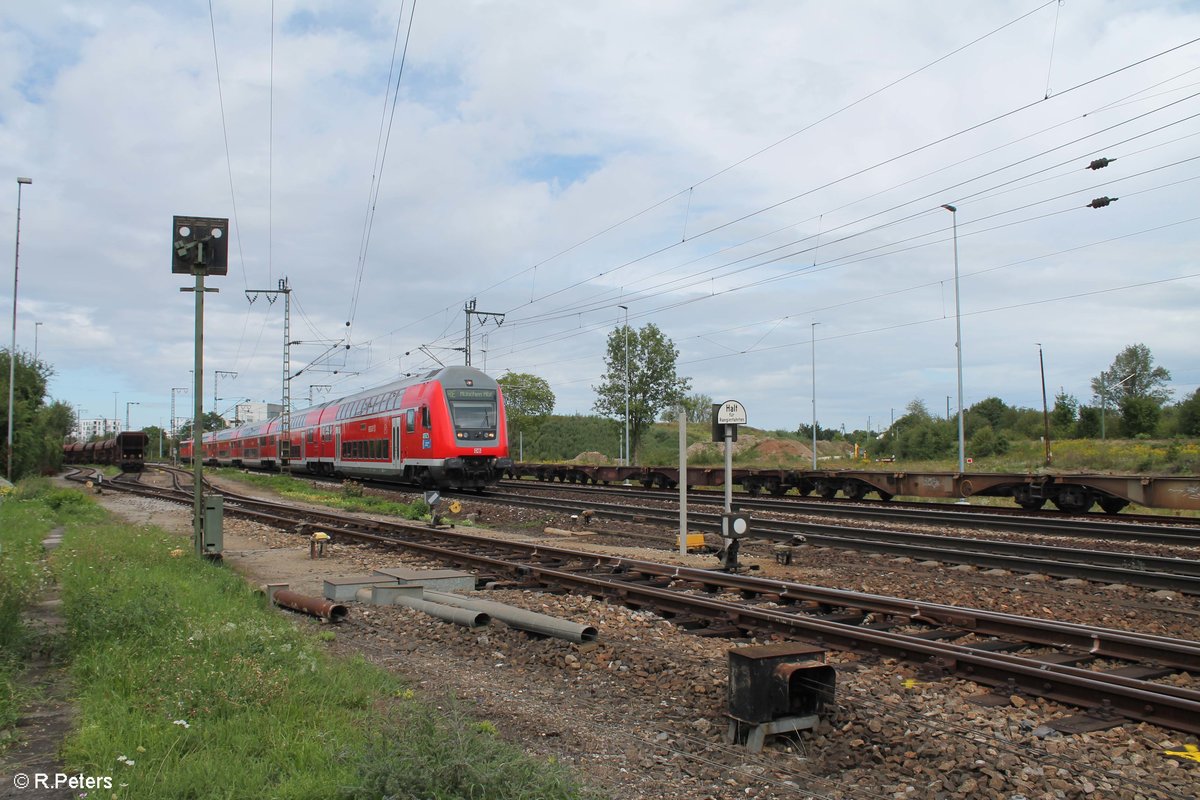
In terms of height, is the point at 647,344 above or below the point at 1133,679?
above

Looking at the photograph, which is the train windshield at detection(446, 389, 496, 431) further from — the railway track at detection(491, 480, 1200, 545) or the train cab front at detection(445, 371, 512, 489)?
the railway track at detection(491, 480, 1200, 545)

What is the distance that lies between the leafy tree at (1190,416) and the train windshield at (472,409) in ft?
127

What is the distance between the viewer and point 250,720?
4.43 meters

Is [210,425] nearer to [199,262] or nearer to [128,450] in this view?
[128,450]

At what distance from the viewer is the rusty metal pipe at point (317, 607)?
8.11 metres

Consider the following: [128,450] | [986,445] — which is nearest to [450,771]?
[986,445]

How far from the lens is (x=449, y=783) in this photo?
3.60 meters

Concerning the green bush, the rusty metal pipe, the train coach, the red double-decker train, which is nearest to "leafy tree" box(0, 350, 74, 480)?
the train coach

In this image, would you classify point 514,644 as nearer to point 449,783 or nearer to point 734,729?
point 734,729

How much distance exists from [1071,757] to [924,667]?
5.59 feet

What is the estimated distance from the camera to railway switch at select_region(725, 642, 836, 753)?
4672 mm

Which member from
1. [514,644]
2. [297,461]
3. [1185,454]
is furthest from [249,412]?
[514,644]

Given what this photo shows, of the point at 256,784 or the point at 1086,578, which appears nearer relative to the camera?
the point at 256,784

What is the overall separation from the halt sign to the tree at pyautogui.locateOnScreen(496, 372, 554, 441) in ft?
158
